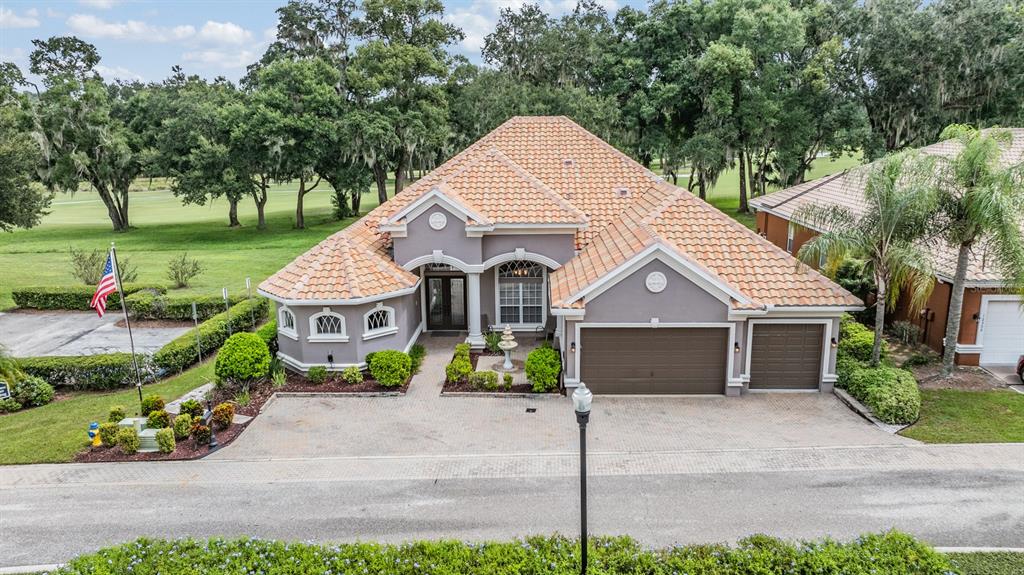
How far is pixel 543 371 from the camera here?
714 inches

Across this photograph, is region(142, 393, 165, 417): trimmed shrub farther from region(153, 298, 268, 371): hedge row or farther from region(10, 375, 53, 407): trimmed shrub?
region(10, 375, 53, 407): trimmed shrub

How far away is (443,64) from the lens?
5022cm

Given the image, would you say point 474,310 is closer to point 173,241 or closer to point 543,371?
point 543,371

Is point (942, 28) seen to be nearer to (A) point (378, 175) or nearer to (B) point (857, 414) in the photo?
(B) point (857, 414)

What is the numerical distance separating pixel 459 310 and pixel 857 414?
13.5 m

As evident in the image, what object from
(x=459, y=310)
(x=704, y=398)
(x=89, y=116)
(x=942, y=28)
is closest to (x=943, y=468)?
(x=704, y=398)

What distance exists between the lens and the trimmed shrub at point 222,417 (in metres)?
16.2

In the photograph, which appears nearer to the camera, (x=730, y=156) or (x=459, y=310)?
(x=459, y=310)

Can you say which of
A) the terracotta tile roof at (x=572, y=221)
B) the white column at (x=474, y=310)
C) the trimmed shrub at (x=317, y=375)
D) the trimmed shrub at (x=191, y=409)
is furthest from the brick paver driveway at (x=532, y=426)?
the white column at (x=474, y=310)

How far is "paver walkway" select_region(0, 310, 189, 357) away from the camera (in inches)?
910

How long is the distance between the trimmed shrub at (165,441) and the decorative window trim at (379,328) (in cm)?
594

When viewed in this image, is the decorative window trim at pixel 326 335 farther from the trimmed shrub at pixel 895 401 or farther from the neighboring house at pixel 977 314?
the trimmed shrub at pixel 895 401

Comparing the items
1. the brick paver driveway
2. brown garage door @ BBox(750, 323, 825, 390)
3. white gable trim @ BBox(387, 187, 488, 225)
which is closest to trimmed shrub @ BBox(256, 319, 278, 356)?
the brick paver driveway

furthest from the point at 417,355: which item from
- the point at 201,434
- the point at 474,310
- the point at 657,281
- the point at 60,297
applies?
the point at 60,297
